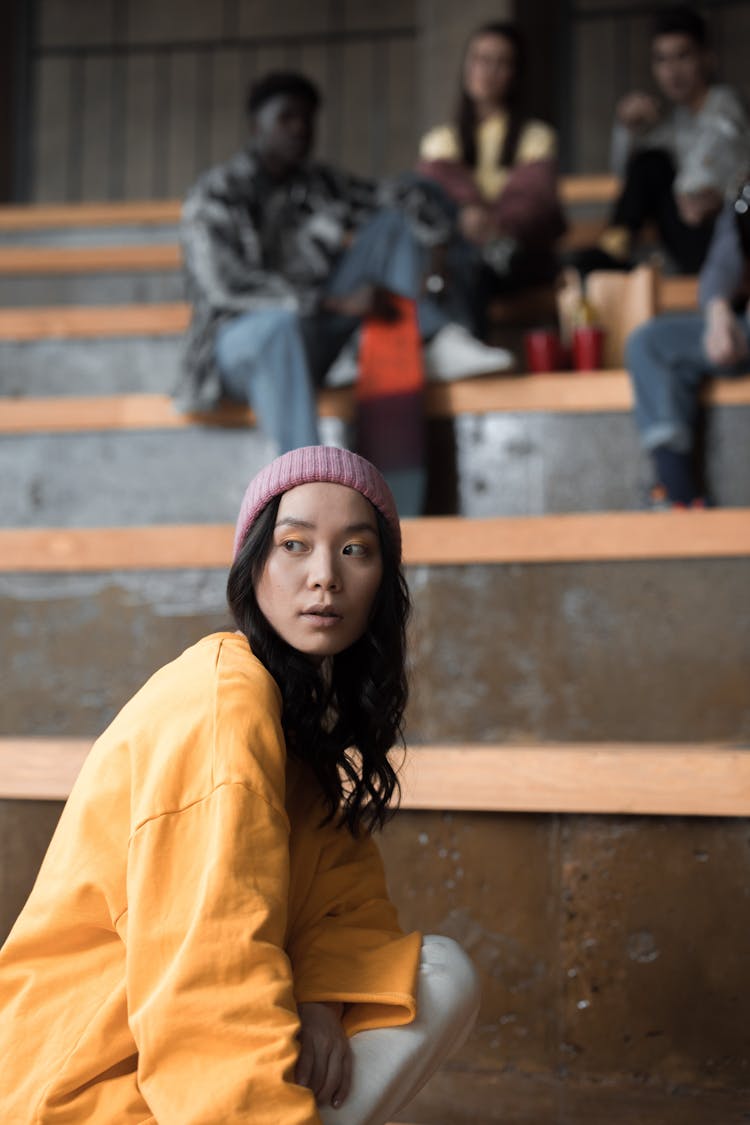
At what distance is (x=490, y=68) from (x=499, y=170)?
28cm

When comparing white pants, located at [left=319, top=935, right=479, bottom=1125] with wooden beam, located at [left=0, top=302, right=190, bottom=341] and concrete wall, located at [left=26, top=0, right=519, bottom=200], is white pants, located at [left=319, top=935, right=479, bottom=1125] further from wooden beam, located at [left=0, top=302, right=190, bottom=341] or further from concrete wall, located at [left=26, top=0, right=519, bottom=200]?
concrete wall, located at [left=26, top=0, right=519, bottom=200]

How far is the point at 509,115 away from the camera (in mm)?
3621

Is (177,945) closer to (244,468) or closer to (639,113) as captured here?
(244,468)

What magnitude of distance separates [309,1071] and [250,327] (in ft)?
6.55

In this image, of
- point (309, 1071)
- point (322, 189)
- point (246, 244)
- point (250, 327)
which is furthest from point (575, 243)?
point (309, 1071)

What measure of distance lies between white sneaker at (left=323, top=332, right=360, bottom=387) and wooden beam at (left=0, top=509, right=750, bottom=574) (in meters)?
0.85

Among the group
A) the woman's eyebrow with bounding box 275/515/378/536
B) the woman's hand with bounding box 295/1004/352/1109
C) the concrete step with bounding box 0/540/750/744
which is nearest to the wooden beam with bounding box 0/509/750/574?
the concrete step with bounding box 0/540/750/744

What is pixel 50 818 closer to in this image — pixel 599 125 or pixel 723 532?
pixel 723 532

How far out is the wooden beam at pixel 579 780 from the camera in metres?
1.48

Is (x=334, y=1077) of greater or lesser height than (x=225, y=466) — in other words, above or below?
below

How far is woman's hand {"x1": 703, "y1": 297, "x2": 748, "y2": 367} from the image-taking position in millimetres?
2504

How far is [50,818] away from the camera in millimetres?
1608

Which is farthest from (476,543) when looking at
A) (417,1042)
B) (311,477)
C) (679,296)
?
(679,296)

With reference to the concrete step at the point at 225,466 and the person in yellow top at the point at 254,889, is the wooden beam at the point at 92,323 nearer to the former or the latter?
the concrete step at the point at 225,466
